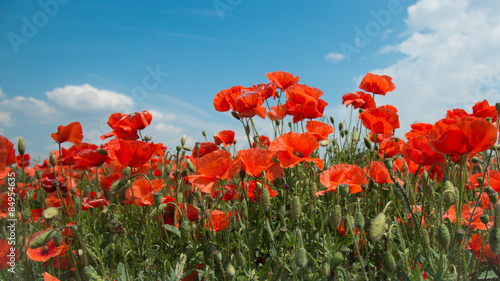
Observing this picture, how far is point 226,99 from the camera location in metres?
2.48

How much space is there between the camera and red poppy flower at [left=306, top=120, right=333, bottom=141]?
214 centimetres

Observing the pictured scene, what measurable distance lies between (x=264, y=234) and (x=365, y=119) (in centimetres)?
90

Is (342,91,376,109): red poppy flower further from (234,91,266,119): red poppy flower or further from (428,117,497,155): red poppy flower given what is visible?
(428,117,497,155): red poppy flower

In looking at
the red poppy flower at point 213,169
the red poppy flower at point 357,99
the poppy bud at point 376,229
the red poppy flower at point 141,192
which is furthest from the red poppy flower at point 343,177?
the red poppy flower at point 357,99

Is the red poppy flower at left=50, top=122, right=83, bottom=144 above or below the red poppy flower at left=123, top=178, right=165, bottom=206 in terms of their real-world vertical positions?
above

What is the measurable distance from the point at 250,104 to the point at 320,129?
1.60 ft

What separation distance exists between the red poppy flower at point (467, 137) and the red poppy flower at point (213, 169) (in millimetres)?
909

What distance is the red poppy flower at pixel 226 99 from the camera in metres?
2.46

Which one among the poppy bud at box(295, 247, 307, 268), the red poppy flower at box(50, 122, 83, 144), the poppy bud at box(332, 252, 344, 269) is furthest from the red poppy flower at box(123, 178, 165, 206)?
the poppy bud at box(332, 252, 344, 269)

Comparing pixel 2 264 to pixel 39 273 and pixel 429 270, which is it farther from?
pixel 429 270

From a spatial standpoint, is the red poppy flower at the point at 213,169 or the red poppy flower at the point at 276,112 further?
the red poppy flower at the point at 276,112

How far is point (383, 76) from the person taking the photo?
286cm

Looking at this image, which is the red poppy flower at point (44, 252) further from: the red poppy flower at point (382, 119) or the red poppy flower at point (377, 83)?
the red poppy flower at point (377, 83)

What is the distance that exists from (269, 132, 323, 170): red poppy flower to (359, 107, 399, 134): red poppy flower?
0.43m
